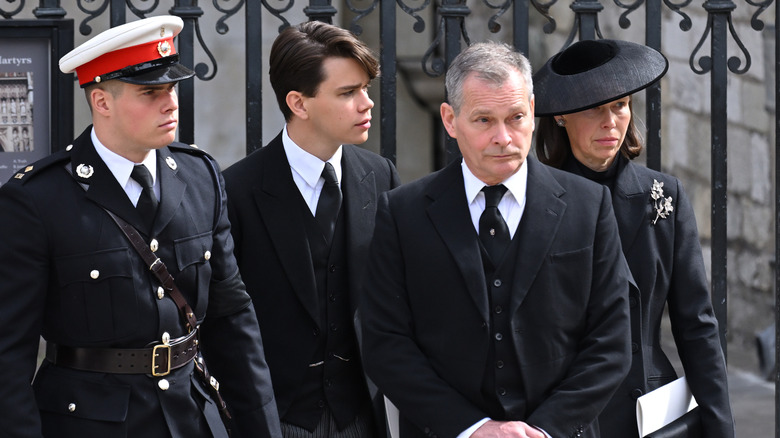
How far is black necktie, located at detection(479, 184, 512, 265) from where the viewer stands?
11.8 feet

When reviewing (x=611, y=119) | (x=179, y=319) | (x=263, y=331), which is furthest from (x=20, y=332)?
(x=611, y=119)

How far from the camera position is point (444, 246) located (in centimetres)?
361

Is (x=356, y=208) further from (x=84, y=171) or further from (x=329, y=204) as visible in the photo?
(x=84, y=171)

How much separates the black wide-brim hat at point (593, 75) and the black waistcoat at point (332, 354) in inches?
29.5

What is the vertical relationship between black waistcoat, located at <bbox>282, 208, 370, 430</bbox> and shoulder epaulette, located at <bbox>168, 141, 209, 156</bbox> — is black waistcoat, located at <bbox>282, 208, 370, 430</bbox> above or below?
below

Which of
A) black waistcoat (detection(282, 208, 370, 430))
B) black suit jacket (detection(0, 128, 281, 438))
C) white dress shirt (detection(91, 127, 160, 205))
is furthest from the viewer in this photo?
black waistcoat (detection(282, 208, 370, 430))

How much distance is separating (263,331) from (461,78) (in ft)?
3.33

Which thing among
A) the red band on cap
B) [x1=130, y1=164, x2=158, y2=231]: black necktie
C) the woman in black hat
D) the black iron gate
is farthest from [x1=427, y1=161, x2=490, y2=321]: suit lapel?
the black iron gate

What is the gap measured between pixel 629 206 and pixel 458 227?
0.67 m

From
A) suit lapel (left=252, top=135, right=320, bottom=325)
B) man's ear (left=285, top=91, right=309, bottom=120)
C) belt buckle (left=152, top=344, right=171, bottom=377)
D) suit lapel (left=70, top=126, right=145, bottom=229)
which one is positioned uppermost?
man's ear (left=285, top=91, right=309, bottom=120)

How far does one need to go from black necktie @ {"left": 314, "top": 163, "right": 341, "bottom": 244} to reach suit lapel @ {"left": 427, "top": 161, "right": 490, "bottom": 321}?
1.50ft

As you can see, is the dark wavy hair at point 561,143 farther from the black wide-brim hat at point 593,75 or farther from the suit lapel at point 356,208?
the suit lapel at point 356,208

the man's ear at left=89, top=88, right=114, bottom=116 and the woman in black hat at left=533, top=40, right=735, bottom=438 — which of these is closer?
the man's ear at left=89, top=88, right=114, bottom=116

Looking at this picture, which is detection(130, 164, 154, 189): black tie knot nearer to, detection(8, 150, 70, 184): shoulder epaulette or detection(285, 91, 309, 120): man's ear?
detection(8, 150, 70, 184): shoulder epaulette
